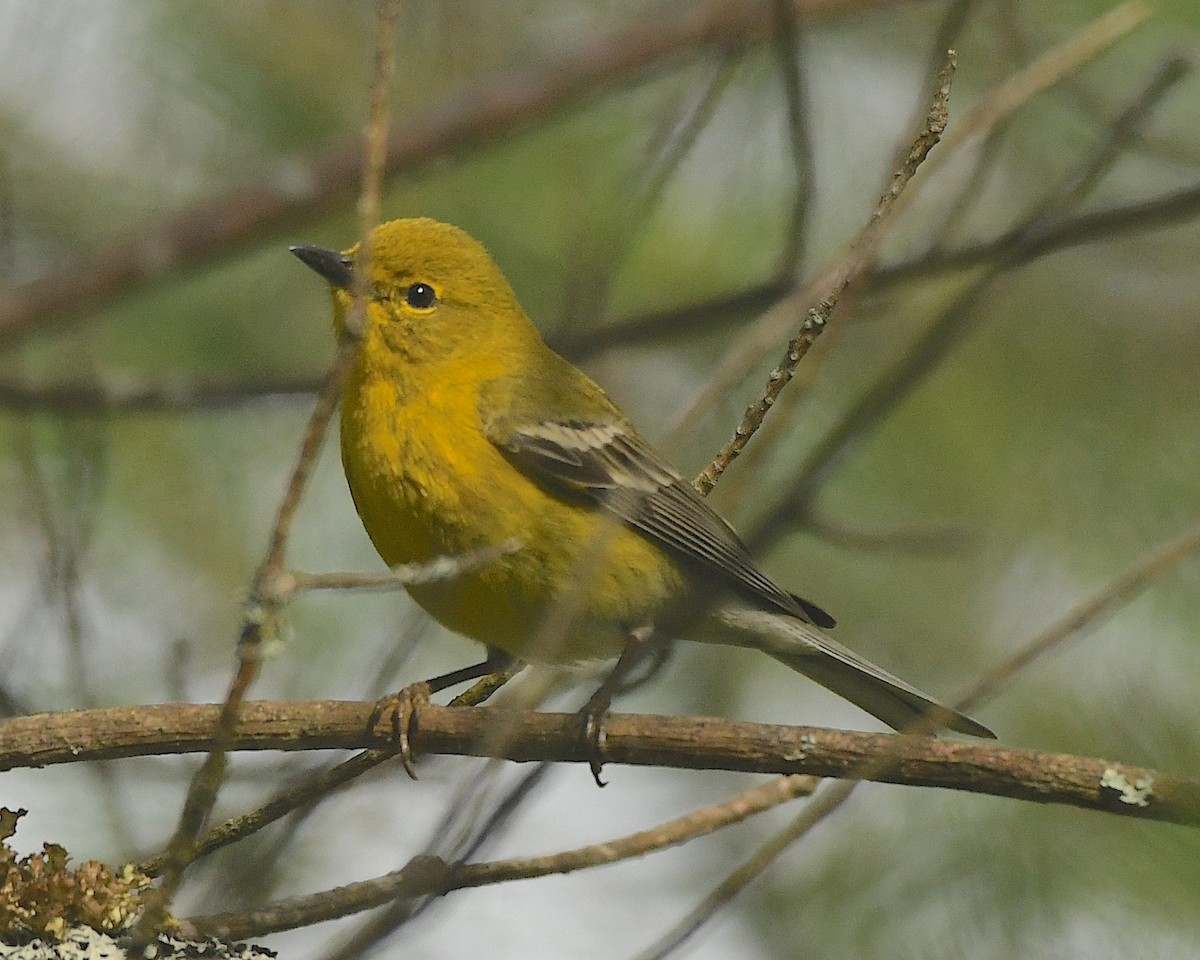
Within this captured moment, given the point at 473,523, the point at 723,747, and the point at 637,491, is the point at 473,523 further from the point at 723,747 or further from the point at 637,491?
the point at 723,747

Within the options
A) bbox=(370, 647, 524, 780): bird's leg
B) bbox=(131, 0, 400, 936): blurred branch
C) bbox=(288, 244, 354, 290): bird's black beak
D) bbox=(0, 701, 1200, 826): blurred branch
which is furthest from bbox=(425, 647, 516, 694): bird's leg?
bbox=(131, 0, 400, 936): blurred branch

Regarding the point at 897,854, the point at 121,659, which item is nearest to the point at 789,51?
the point at 897,854

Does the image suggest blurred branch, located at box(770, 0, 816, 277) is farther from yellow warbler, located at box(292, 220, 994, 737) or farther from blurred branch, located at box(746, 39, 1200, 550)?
yellow warbler, located at box(292, 220, 994, 737)

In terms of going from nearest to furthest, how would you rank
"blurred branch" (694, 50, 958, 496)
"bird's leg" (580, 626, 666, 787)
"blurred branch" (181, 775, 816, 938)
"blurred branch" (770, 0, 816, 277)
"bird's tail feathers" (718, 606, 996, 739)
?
"blurred branch" (181, 775, 816, 938)
"blurred branch" (694, 50, 958, 496)
"bird's leg" (580, 626, 666, 787)
"blurred branch" (770, 0, 816, 277)
"bird's tail feathers" (718, 606, 996, 739)

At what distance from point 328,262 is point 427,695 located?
4.51 feet

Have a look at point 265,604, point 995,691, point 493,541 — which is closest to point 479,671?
point 493,541

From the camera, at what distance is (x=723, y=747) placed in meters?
3.07

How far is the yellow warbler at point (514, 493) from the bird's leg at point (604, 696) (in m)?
0.11

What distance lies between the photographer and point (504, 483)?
13.9ft

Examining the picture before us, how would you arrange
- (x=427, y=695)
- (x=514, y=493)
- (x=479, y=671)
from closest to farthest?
(x=427, y=695)
(x=514, y=493)
(x=479, y=671)

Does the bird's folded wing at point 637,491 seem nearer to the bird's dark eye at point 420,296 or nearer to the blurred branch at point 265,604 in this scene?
the bird's dark eye at point 420,296

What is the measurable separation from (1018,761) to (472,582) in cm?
152

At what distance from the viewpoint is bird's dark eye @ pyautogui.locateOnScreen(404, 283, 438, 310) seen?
4.75 meters

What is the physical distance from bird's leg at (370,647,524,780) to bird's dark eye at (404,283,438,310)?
42.8 inches
